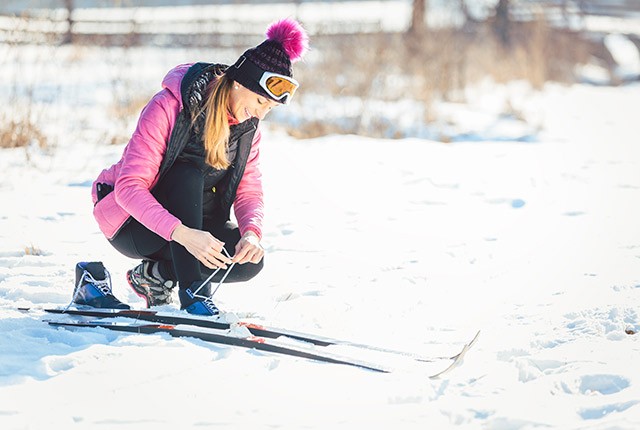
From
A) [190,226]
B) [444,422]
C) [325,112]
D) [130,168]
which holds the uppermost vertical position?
[130,168]

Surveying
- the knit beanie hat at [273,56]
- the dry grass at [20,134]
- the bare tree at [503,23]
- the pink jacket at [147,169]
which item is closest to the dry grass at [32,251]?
the pink jacket at [147,169]

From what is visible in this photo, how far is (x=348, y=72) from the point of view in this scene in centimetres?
1070

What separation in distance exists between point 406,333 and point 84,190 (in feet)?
9.95

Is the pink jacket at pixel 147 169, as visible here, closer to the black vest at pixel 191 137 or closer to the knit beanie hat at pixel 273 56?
the black vest at pixel 191 137

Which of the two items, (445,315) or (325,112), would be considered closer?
(445,315)

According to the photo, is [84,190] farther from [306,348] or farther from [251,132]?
[306,348]

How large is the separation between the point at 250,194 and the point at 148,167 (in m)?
Result: 0.52

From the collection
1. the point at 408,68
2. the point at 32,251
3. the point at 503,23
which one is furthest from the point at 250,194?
the point at 503,23

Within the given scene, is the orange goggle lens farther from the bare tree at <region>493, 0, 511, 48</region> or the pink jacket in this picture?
the bare tree at <region>493, 0, 511, 48</region>

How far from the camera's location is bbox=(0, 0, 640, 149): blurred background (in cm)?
768

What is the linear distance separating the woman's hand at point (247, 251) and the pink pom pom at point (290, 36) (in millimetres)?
671

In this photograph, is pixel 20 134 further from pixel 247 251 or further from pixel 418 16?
pixel 418 16

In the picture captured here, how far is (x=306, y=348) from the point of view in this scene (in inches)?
120

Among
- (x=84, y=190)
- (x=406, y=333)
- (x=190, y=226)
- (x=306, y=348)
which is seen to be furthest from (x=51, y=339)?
(x=84, y=190)
